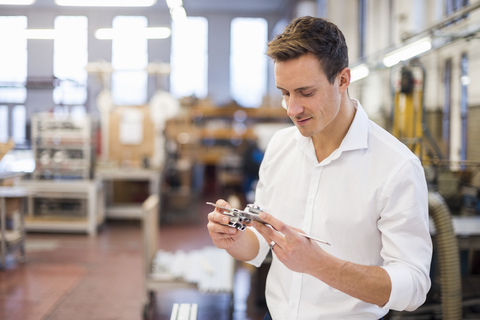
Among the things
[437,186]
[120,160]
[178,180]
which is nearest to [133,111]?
[120,160]

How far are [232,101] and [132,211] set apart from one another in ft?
18.2

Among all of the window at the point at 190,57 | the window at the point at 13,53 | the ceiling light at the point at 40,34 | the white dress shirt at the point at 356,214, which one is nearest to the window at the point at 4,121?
the window at the point at 13,53

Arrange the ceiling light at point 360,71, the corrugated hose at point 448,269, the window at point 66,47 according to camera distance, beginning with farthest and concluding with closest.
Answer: the ceiling light at point 360,71 → the window at point 66,47 → the corrugated hose at point 448,269

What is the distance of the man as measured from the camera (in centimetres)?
132

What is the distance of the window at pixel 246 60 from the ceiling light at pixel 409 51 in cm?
1002

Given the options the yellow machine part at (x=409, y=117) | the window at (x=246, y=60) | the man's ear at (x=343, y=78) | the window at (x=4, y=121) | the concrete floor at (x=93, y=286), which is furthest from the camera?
the window at (x=246, y=60)

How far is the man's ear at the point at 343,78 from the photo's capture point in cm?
149

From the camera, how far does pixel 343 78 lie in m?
1.51

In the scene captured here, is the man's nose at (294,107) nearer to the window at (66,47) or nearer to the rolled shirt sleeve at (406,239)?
the rolled shirt sleeve at (406,239)

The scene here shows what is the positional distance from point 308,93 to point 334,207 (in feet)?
1.25

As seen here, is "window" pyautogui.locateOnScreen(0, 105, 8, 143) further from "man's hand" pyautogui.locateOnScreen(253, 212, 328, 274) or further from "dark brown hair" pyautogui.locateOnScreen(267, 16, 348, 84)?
"man's hand" pyautogui.locateOnScreen(253, 212, 328, 274)

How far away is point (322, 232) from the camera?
1.53 meters

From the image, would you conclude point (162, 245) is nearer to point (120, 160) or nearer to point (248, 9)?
point (120, 160)

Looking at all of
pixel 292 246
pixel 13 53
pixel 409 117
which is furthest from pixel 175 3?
pixel 292 246
